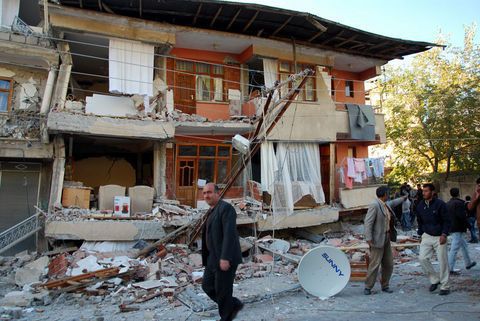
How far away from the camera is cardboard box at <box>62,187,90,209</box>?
12164 mm

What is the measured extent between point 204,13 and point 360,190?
9891 millimetres

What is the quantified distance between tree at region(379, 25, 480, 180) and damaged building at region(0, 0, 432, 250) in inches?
219

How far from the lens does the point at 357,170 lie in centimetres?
1639

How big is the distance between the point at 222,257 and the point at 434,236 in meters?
4.29

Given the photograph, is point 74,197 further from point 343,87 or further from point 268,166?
point 343,87

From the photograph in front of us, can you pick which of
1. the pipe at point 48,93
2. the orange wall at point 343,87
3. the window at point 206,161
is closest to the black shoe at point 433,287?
the window at point 206,161

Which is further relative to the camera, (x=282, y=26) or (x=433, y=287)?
(x=282, y=26)

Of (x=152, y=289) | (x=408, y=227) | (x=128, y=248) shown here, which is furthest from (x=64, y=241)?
(x=408, y=227)

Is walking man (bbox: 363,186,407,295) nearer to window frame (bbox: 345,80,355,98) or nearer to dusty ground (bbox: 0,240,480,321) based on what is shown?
dusty ground (bbox: 0,240,480,321)

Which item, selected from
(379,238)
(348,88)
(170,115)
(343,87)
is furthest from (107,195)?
(348,88)

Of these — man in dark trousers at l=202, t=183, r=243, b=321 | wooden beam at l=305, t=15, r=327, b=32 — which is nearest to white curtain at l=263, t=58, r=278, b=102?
wooden beam at l=305, t=15, r=327, b=32

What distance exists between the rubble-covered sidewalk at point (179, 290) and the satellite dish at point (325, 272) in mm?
212

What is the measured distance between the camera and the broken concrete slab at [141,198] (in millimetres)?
12688

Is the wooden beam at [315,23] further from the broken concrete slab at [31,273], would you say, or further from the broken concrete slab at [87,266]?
the broken concrete slab at [31,273]
